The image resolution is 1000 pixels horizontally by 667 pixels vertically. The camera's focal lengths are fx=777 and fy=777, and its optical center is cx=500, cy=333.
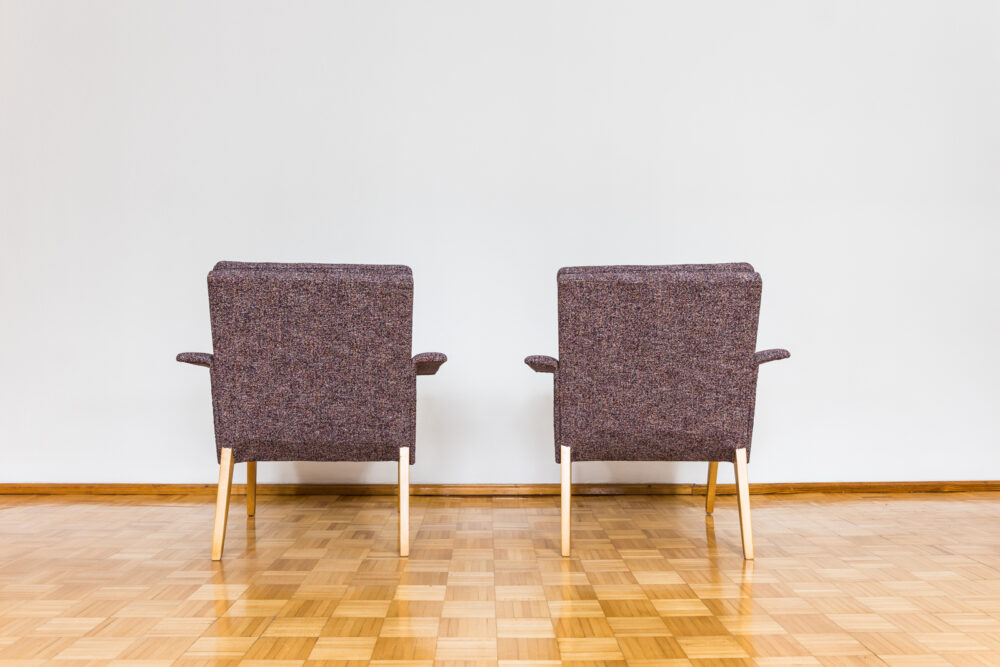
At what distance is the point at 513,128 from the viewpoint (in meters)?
3.58

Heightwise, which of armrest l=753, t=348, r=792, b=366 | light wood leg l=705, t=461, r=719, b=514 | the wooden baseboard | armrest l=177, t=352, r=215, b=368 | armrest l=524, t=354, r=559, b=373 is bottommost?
the wooden baseboard

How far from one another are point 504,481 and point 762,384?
1.27 metres

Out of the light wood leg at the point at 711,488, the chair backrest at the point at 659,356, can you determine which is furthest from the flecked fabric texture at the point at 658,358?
the light wood leg at the point at 711,488

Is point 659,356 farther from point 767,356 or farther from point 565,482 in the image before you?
point 565,482

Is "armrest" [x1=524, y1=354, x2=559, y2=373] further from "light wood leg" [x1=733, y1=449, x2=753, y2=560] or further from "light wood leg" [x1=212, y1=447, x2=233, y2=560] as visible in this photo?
"light wood leg" [x1=212, y1=447, x2=233, y2=560]

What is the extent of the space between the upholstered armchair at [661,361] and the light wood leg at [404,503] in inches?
18.9

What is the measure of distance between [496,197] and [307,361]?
1.55m

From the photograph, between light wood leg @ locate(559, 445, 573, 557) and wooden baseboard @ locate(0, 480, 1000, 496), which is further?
wooden baseboard @ locate(0, 480, 1000, 496)

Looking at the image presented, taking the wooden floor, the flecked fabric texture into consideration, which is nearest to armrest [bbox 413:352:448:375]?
the flecked fabric texture

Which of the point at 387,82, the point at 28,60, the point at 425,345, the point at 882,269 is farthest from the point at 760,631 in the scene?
the point at 28,60

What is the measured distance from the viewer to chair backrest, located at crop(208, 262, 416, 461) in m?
2.28

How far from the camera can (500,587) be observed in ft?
6.59

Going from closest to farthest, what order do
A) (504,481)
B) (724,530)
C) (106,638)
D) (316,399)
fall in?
(106,638) < (316,399) < (724,530) < (504,481)

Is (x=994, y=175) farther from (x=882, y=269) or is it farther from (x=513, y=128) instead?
(x=513, y=128)
